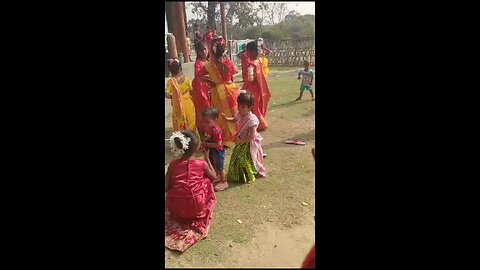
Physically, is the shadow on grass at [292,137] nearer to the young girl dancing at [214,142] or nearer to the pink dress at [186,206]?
the young girl dancing at [214,142]

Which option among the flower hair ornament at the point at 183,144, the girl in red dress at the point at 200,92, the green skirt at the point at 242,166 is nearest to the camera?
the flower hair ornament at the point at 183,144

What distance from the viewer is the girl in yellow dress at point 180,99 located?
4.36 m

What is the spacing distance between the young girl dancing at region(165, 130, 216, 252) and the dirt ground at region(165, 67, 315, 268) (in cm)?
11

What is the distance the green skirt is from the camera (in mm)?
3602

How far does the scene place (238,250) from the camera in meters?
2.46

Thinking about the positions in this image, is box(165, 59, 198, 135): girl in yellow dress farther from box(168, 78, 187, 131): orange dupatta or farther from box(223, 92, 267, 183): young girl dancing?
box(223, 92, 267, 183): young girl dancing

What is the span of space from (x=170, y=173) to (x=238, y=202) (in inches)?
33.4

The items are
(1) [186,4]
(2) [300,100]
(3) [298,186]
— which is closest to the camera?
(1) [186,4]

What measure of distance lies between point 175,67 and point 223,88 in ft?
2.30

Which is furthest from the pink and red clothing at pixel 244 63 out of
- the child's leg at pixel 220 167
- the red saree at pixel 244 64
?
the child's leg at pixel 220 167

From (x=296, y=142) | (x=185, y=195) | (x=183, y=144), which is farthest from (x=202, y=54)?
(x=185, y=195)

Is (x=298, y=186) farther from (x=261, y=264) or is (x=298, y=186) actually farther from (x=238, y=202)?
(x=261, y=264)

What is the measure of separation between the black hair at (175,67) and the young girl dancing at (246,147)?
1.14 metres
